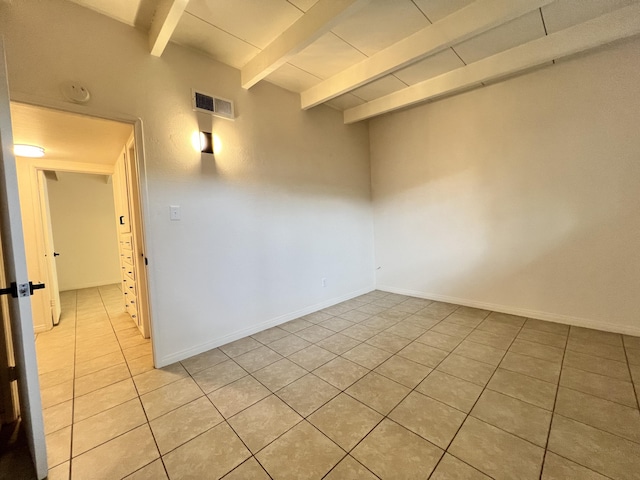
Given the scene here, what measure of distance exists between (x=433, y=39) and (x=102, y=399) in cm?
386

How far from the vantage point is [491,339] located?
254cm

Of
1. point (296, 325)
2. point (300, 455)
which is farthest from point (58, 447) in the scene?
point (296, 325)

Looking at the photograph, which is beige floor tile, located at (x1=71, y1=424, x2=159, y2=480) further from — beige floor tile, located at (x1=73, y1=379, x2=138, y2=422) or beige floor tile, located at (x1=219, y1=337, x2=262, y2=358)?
beige floor tile, located at (x1=219, y1=337, x2=262, y2=358)

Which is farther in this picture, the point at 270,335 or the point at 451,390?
the point at 270,335

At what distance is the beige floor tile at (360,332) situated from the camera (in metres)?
2.69

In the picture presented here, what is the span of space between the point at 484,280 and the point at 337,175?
246 cm

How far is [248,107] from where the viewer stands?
109 inches

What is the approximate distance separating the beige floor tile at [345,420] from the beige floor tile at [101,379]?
173 centimetres

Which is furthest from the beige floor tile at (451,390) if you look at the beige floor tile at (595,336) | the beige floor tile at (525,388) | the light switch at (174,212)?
the light switch at (174,212)

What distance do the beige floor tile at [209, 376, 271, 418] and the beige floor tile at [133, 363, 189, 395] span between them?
1.50 feet

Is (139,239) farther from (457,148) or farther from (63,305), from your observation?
(457,148)

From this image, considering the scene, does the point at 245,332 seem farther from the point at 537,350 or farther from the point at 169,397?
the point at 537,350

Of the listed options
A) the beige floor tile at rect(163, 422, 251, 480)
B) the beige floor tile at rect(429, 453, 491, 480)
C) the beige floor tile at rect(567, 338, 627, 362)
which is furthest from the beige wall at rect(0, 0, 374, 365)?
the beige floor tile at rect(567, 338, 627, 362)

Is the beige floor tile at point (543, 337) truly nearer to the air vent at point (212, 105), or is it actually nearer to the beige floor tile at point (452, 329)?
the beige floor tile at point (452, 329)
